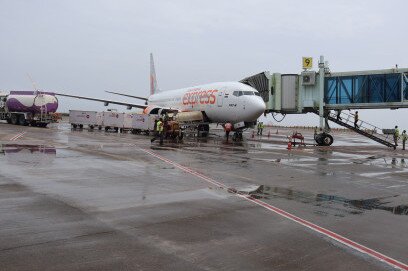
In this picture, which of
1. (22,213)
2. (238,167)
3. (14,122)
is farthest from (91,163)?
(14,122)

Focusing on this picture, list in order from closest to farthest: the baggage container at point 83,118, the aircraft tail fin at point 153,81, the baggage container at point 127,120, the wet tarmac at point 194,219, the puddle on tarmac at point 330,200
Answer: the wet tarmac at point 194,219 → the puddle on tarmac at point 330,200 → the baggage container at point 127,120 → the baggage container at point 83,118 → the aircraft tail fin at point 153,81

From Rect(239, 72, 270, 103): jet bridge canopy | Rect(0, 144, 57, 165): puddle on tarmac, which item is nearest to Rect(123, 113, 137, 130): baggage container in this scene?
Rect(239, 72, 270, 103): jet bridge canopy

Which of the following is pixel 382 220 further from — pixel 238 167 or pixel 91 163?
pixel 91 163

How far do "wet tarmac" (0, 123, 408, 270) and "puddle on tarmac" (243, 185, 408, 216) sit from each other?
2 centimetres

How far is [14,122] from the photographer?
45.8 m

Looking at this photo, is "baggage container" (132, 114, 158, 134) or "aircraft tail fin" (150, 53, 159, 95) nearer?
"baggage container" (132, 114, 158, 134)

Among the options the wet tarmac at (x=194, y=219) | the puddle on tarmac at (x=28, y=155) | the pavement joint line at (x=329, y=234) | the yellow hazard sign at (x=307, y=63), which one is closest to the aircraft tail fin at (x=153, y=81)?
the yellow hazard sign at (x=307, y=63)

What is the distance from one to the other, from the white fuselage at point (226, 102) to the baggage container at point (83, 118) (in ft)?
35.8

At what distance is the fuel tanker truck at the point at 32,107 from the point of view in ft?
139

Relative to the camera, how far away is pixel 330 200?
31.1 feet

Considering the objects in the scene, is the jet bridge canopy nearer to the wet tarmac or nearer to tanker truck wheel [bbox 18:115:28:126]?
the wet tarmac

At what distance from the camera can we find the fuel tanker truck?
42.5m

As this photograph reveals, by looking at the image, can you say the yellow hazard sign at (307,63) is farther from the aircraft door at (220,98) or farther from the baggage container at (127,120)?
the baggage container at (127,120)

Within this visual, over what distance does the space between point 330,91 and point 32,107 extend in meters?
29.1
